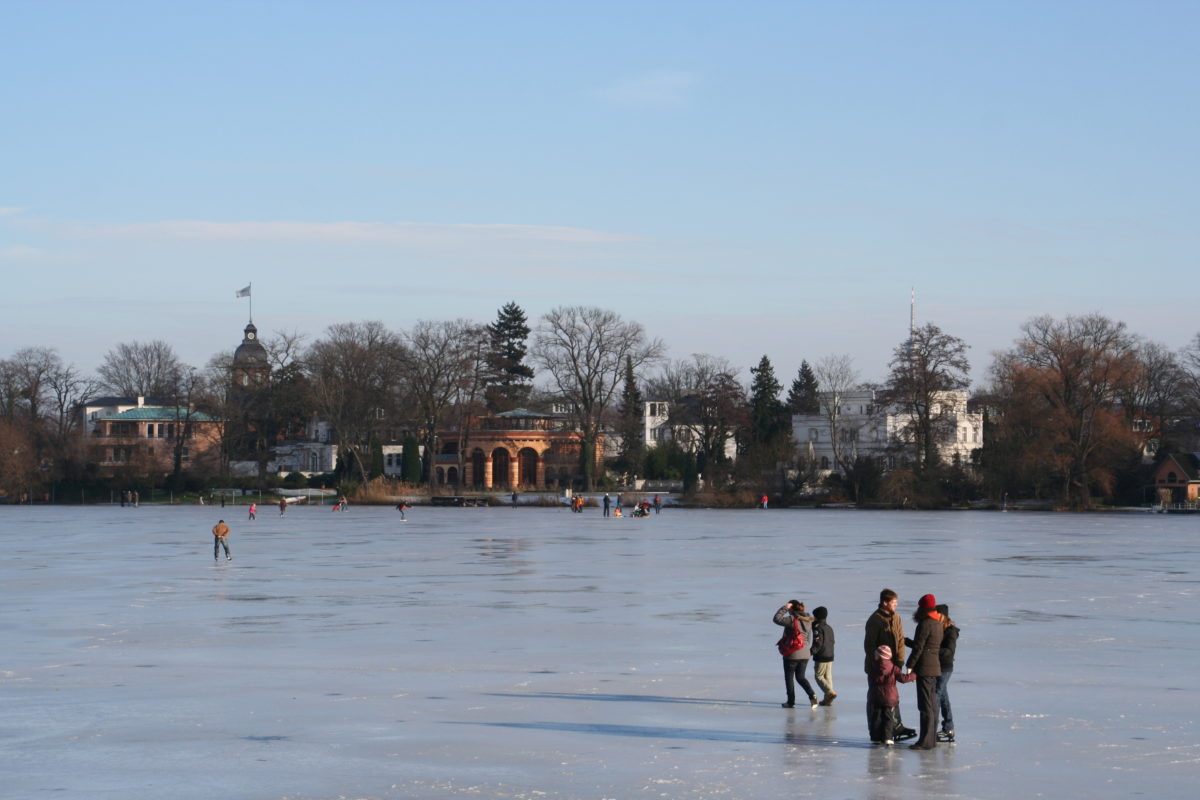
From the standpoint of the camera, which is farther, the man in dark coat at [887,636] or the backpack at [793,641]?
the backpack at [793,641]

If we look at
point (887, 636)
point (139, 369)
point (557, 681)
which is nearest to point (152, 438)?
point (139, 369)

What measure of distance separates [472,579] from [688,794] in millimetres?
19891

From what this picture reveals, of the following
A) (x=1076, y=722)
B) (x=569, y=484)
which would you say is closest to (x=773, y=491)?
(x=569, y=484)

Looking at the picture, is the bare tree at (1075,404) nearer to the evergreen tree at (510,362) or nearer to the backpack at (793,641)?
the evergreen tree at (510,362)

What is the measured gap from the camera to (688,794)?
1019 cm

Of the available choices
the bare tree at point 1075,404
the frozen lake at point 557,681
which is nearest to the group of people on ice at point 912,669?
the frozen lake at point 557,681

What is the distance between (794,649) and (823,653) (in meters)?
0.29

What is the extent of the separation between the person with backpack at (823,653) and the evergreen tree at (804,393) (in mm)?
125297

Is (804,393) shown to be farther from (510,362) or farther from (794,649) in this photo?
(794,649)

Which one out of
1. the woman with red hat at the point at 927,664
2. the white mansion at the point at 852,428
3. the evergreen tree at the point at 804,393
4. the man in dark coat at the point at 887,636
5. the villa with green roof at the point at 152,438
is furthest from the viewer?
the evergreen tree at the point at 804,393

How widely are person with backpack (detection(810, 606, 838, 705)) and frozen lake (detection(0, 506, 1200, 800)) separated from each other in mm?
199

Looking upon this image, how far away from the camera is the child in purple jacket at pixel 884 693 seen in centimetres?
1194

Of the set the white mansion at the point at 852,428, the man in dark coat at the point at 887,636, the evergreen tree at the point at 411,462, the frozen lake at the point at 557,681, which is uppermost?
the white mansion at the point at 852,428

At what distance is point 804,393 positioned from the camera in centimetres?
14362
